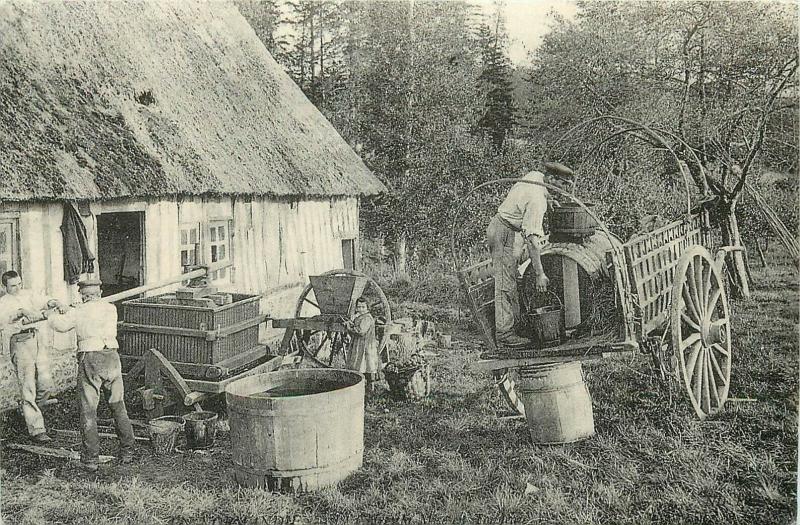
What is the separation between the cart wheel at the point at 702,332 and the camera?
616 centimetres

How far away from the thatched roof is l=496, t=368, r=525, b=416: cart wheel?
476cm

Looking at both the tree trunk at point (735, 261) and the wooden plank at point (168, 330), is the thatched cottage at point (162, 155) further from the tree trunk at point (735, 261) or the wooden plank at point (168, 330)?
the tree trunk at point (735, 261)

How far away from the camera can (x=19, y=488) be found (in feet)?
18.4

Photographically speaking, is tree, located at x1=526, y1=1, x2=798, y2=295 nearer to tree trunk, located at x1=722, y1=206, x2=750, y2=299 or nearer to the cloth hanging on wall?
tree trunk, located at x1=722, y1=206, x2=750, y2=299

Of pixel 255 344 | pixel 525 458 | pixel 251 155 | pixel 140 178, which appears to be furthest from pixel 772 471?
pixel 251 155

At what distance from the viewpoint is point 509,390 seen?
710 cm

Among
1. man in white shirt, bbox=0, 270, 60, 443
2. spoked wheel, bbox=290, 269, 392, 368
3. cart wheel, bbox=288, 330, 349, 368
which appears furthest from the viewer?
cart wheel, bbox=288, 330, 349, 368

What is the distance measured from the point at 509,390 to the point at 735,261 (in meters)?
3.73

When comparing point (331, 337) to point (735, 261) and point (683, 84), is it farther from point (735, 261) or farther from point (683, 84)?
point (683, 84)

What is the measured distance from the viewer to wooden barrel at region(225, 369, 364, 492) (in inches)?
206

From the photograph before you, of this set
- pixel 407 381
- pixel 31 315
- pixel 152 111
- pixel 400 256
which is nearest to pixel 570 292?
pixel 407 381

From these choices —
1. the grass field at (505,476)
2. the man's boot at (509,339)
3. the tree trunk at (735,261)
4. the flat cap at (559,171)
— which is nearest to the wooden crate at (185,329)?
the grass field at (505,476)

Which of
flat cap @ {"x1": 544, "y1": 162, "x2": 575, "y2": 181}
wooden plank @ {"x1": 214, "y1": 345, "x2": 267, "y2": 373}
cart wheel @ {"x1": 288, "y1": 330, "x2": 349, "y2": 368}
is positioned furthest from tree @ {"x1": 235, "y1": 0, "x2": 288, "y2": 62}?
flat cap @ {"x1": 544, "y1": 162, "x2": 575, "y2": 181}

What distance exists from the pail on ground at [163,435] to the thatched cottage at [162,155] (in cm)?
188
